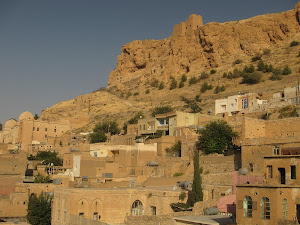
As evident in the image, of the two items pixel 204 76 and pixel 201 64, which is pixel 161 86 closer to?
pixel 201 64

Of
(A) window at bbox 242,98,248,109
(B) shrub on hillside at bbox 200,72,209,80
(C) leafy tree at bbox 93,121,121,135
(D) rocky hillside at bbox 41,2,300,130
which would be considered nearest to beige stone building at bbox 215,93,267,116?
(A) window at bbox 242,98,248,109

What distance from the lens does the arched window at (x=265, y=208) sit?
13.5 metres

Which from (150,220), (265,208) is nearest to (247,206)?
(265,208)

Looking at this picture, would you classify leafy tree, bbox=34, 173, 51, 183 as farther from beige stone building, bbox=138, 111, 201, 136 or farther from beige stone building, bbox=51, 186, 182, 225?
beige stone building, bbox=138, 111, 201, 136

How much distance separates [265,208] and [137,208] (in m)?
9.31

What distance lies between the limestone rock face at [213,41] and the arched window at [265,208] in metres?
47.4

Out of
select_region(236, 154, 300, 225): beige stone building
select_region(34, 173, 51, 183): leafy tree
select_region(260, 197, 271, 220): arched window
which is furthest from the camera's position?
select_region(34, 173, 51, 183): leafy tree

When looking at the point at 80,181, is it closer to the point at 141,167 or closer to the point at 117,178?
the point at 117,178

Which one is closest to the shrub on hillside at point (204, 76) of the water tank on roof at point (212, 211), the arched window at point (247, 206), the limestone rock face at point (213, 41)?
the limestone rock face at point (213, 41)

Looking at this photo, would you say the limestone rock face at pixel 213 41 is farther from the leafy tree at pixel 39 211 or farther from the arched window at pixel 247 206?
the arched window at pixel 247 206

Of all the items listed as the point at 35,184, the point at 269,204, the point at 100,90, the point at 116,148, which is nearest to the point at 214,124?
the point at 116,148

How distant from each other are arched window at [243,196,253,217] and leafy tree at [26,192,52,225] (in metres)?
13.6

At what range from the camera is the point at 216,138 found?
2700cm

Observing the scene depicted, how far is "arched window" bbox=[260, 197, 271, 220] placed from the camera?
13.5 meters
